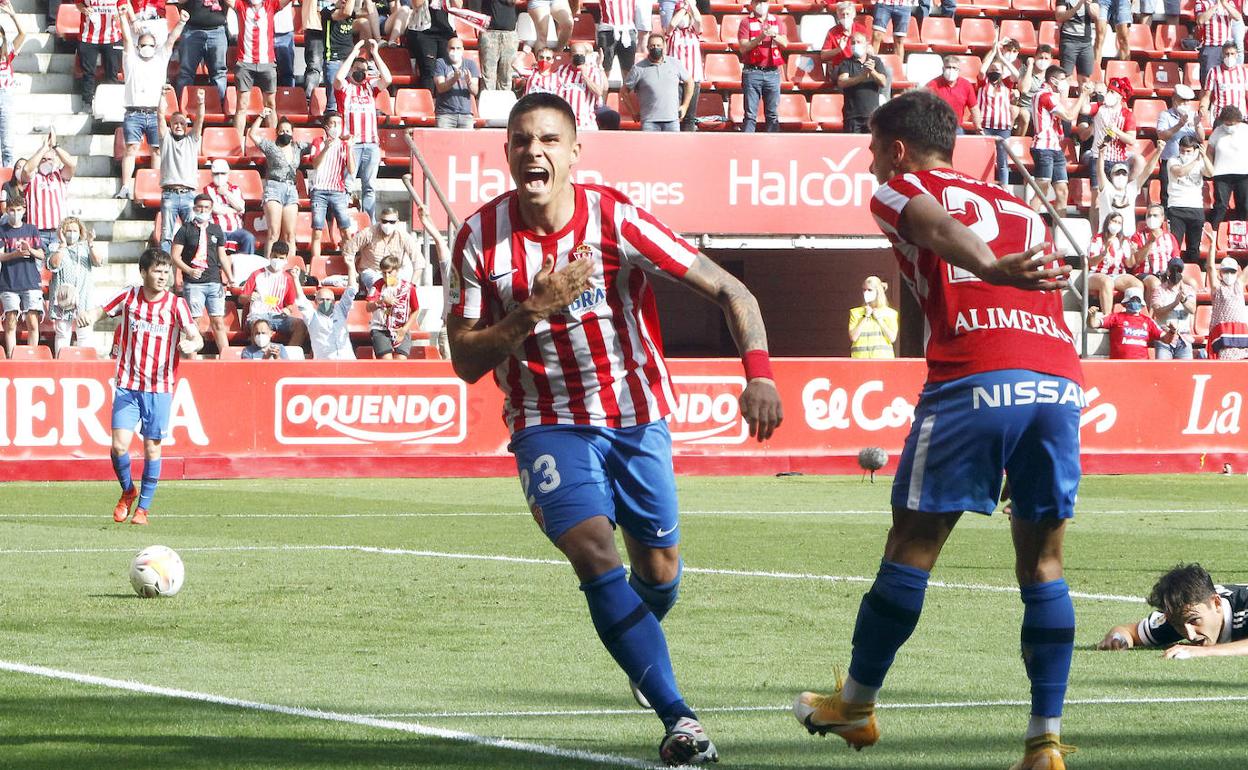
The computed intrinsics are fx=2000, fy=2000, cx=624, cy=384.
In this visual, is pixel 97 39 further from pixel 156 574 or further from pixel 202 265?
pixel 156 574

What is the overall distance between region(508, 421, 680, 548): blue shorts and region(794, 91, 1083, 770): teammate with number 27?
785mm

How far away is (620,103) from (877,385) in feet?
22.9

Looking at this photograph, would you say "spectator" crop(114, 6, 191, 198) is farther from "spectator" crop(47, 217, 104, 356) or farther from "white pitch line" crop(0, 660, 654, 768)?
"white pitch line" crop(0, 660, 654, 768)

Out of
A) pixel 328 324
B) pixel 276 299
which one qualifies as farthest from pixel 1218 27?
pixel 276 299

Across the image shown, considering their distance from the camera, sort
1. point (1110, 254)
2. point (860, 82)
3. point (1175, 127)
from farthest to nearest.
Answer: point (1175, 127) → point (860, 82) → point (1110, 254)

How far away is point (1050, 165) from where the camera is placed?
28.5m

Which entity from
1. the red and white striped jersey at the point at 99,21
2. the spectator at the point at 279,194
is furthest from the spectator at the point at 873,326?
the red and white striped jersey at the point at 99,21

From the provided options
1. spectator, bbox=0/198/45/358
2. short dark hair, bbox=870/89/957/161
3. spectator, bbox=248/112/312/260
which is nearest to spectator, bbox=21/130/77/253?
spectator, bbox=0/198/45/358

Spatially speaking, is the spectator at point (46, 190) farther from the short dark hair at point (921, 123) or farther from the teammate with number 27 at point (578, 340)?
the short dark hair at point (921, 123)

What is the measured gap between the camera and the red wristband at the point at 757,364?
6043mm

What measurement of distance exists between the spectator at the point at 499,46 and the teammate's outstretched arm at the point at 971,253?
72.8 ft

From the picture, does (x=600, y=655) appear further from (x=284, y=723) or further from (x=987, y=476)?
(x=987, y=476)

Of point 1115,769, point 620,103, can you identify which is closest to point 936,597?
point 1115,769

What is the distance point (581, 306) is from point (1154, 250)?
75.3 feet
